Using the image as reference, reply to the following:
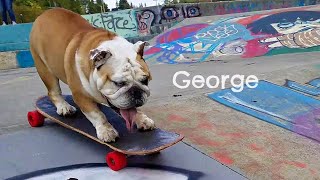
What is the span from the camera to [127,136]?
3398 mm

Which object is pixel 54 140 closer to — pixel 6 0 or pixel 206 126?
pixel 206 126

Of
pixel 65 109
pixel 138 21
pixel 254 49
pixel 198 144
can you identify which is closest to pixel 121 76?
pixel 65 109

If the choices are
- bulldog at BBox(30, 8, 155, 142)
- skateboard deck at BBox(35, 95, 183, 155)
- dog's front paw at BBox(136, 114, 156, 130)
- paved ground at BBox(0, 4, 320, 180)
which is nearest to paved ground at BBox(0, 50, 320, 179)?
paved ground at BBox(0, 4, 320, 180)

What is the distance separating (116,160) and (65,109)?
4.13ft

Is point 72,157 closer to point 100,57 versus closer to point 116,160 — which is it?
point 116,160

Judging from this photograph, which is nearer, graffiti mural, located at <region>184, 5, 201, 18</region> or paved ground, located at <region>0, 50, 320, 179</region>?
paved ground, located at <region>0, 50, 320, 179</region>

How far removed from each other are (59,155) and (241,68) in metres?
6.45

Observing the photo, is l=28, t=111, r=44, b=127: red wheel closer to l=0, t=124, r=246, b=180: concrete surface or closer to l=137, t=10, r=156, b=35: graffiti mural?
l=0, t=124, r=246, b=180: concrete surface

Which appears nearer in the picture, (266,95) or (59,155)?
(59,155)

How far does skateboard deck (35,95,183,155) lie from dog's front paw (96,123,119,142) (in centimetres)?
4

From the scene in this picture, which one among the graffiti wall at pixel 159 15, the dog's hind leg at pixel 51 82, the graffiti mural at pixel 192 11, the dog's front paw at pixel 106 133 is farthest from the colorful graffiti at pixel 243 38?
the graffiti mural at pixel 192 11

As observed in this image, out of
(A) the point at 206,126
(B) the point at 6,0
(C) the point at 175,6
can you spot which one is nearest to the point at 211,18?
(C) the point at 175,6

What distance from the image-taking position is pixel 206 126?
4.71 meters

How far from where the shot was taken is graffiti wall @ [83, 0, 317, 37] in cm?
1816
